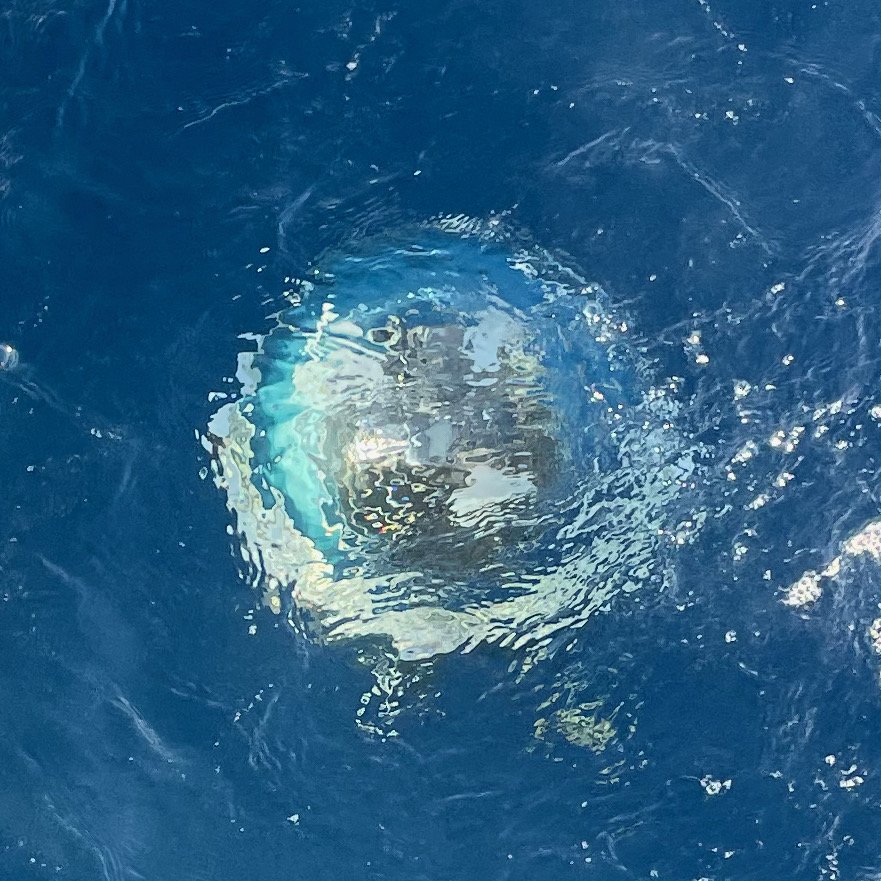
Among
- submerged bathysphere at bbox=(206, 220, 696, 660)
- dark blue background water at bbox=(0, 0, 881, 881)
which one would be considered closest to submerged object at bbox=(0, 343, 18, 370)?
dark blue background water at bbox=(0, 0, 881, 881)

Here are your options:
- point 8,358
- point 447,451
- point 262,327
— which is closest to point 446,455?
point 447,451

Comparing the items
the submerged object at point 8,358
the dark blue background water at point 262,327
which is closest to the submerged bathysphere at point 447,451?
the dark blue background water at point 262,327

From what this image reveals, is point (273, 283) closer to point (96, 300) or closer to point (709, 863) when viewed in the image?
point (96, 300)

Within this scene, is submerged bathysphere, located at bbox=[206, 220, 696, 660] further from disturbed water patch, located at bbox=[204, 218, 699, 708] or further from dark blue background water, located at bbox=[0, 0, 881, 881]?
dark blue background water, located at bbox=[0, 0, 881, 881]

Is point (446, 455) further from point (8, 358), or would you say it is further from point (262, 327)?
point (8, 358)

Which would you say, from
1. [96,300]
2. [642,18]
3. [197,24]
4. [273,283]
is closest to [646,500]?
[273,283]

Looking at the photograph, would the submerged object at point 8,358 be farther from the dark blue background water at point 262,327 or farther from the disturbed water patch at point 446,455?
the disturbed water patch at point 446,455
